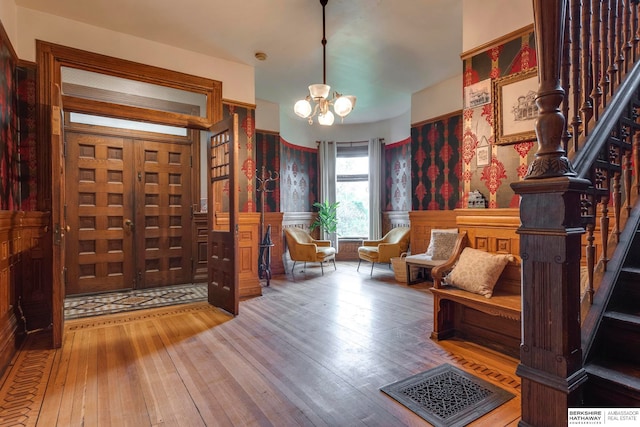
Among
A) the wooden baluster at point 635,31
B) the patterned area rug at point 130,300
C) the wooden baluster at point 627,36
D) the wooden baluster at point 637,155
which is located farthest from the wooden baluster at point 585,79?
the patterned area rug at point 130,300

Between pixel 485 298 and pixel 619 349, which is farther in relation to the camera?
pixel 485 298

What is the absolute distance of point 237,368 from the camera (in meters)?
2.39

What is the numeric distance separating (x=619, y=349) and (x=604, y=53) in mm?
1505

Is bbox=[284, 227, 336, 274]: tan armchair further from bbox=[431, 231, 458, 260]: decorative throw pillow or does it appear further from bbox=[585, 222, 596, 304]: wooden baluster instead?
bbox=[585, 222, 596, 304]: wooden baluster

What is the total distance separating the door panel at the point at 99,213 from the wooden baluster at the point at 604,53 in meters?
5.35

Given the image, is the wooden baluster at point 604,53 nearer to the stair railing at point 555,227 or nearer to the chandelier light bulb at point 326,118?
the stair railing at point 555,227

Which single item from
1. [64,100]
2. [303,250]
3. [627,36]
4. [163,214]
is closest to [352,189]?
[303,250]

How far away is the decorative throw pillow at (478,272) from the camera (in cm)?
268

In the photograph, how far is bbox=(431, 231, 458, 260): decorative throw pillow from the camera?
5000 millimetres

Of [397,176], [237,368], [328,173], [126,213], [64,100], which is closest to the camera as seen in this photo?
[237,368]

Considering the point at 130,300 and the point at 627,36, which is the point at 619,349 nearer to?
the point at 627,36

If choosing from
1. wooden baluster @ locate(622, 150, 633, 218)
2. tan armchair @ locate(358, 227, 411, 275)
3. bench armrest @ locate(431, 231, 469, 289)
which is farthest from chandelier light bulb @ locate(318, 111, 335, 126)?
tan armchair @ locate(358, 227, 411, 275)

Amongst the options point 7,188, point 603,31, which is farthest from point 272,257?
point 603,31

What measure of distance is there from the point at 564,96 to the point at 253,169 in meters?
3.94
